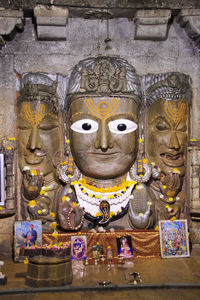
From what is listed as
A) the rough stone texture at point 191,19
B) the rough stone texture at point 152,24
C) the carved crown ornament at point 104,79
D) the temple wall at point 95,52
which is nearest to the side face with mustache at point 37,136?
the temple wall at point 95,52

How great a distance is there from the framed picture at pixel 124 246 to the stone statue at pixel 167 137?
27.7 inches

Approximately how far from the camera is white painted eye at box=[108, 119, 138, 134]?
20.6 feet

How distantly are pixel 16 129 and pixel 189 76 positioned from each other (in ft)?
9.61

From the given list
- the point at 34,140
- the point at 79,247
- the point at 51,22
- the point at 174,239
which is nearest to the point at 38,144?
the point at 34,140

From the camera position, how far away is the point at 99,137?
20.4 ft

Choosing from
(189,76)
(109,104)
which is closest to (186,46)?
(189,76)

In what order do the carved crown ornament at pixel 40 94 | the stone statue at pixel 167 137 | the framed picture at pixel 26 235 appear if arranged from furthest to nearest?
the stone statue at pixel 167 137
the carved crown ornament at pixel 40 94
the framed picture at pixel 26 235

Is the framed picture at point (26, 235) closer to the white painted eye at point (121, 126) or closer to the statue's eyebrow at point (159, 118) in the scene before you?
the white painted eye at point (121, 126)

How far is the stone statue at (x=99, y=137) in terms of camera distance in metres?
6.27

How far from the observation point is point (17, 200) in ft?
21.0

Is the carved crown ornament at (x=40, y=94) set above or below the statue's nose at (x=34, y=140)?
above

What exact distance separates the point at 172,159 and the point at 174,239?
1.26 m

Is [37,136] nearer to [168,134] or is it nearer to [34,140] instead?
[34,140]

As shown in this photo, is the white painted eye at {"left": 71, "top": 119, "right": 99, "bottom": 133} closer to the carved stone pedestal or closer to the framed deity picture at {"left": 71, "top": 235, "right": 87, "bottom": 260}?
the framed deity picture at {"left": 71, "top": 235, "right": 87, "bottom": 260}
